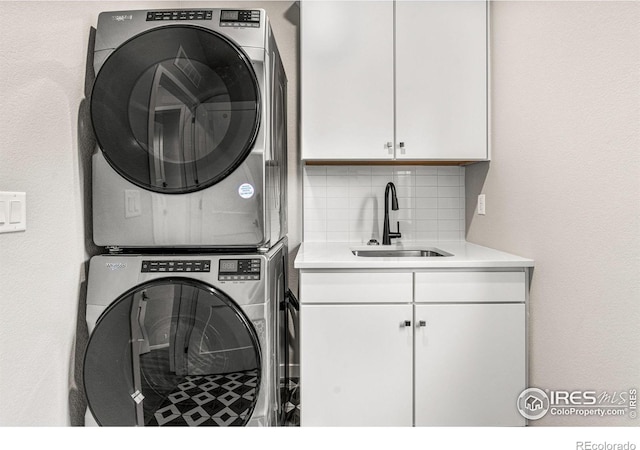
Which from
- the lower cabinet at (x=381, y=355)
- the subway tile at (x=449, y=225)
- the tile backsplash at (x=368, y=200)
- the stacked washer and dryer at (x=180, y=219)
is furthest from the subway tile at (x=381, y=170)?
the stacked washer and dryer at (x=180, y=219)

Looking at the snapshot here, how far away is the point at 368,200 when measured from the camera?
7.70 ft

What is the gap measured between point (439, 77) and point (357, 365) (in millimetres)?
1485

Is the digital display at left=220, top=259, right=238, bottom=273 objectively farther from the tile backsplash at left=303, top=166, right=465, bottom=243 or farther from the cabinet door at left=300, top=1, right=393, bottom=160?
the tile backsplash at left=303, top=166, right=465, bottom=243

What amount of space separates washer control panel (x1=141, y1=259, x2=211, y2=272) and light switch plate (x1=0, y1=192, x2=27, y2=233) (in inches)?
14.6

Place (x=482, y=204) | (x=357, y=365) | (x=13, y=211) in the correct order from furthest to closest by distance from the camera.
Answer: (x=482, y=204), (x=357, y=365), (x=13, y=211)

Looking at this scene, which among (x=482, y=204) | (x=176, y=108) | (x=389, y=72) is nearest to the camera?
(x=176, y=108)

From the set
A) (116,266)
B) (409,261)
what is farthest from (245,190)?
(409,261)

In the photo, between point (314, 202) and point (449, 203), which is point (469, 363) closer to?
point (449, 203)

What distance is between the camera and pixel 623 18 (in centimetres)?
116

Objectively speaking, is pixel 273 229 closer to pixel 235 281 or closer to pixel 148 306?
pixel 235 281

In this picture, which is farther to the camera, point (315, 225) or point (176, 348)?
point (315, 225)

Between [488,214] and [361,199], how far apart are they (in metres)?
0.72

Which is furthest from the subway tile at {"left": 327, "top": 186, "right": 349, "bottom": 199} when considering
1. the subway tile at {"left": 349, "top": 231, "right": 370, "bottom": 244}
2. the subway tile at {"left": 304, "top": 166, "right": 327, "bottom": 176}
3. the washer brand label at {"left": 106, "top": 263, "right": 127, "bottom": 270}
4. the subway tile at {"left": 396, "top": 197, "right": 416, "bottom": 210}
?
the washer brand label at {"left": 106, "top": 263, "right": 127, "bottom": 270}

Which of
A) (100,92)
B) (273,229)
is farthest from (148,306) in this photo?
(100,92)
